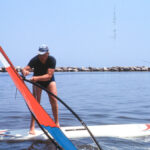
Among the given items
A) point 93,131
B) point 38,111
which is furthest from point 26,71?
point 93,131

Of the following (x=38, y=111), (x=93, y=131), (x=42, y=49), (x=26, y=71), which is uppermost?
(x=42, y=49)

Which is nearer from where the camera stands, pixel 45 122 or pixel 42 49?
pixel 45 122

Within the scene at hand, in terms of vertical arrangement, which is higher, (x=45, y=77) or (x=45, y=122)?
(x=45, y=77)

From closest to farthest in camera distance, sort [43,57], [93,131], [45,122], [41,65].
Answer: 1. [45,122]
2. [43,57]
3. [41,65]
4. [93,131]

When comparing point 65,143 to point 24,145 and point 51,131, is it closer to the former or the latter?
point 51,131

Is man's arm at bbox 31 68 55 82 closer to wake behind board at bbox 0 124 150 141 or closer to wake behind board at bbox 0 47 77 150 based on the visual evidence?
wake behind board at bbox 0 124 150 141

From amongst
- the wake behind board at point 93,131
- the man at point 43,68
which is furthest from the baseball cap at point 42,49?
the wake behind board at point 93,131

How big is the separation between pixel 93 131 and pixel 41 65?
1786 millimetres

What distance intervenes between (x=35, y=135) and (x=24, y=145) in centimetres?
38

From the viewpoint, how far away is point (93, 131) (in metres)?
5.95

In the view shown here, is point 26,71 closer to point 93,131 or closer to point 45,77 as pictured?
point 45,77

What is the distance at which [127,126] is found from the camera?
627 centimetres

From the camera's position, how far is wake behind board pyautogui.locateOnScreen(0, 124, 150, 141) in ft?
18.3

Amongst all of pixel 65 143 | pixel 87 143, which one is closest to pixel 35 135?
pixel 87 143
